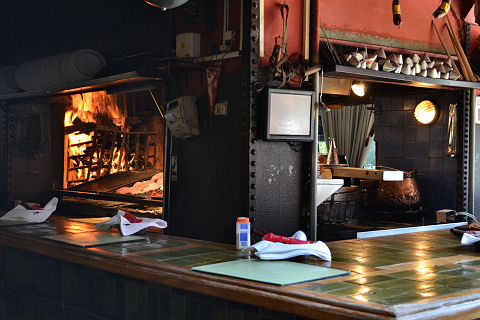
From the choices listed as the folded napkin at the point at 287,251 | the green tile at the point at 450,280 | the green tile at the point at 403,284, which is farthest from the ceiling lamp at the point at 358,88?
the green tile at the point at 403,284

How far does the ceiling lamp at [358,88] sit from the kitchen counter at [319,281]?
2.01 metres

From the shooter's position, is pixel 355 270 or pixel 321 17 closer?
pixel 355 270

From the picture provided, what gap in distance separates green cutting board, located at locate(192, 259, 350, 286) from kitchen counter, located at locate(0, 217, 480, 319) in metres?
0.06

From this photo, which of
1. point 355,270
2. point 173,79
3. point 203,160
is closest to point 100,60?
point 173,79

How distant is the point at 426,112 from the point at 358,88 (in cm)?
84

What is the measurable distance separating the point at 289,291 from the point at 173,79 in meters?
2.89

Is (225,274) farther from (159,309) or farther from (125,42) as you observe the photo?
(125,42)

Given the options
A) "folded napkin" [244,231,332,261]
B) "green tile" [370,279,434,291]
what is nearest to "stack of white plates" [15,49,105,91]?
"folded napkin" [244,231,332,261]

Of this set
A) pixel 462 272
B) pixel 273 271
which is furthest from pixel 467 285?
pixel 273 271

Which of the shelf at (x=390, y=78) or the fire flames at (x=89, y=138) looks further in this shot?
the fire flames at (x=89, y=138)

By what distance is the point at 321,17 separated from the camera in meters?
5.25

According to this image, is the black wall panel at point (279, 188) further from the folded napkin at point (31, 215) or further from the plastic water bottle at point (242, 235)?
the folded napkin at point (31, 215)

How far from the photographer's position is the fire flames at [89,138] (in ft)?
23.9

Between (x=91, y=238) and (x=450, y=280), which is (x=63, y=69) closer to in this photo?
(x=91, y=238)
